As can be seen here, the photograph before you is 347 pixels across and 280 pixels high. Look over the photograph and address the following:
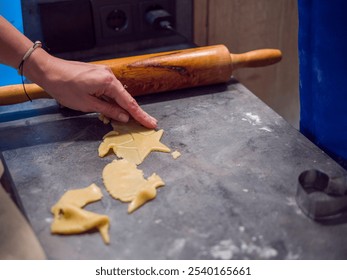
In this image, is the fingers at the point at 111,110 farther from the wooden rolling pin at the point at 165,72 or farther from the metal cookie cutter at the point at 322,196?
the metal cookie cutter at the point at 322,196

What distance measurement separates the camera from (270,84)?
1518 mm

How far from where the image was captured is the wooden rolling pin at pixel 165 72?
2.99ft

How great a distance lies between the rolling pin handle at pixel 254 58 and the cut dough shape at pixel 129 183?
0.41m

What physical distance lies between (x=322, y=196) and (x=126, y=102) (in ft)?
1.32

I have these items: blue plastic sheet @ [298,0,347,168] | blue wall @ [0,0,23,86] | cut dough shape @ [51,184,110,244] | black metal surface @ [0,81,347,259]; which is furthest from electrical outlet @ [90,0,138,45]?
cut dough shape @ [51,184,110,244]

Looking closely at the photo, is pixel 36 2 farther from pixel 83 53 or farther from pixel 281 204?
pixel 281 204

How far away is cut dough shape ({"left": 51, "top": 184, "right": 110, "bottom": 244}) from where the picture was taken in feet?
2.01

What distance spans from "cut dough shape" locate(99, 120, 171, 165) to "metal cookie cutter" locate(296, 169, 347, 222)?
0.83 feet

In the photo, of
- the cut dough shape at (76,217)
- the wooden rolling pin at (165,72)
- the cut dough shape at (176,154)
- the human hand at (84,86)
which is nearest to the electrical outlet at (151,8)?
the wooden rolling pin at (165,72)

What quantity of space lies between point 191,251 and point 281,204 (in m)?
0.17

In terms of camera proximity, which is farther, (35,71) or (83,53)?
(83,53)

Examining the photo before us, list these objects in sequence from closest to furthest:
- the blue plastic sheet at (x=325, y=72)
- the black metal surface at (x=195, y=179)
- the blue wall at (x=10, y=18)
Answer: the black metal surface at (x=195, y=179)
the blue plastic sheet at (x=325, y=72)
the blue wall at (x=10, y=18)

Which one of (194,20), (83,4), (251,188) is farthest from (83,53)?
(251,188)

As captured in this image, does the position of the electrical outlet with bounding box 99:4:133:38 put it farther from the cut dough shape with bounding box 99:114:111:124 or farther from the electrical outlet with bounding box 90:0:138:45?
the cut dough shape with bounding box 99:114:111:124
